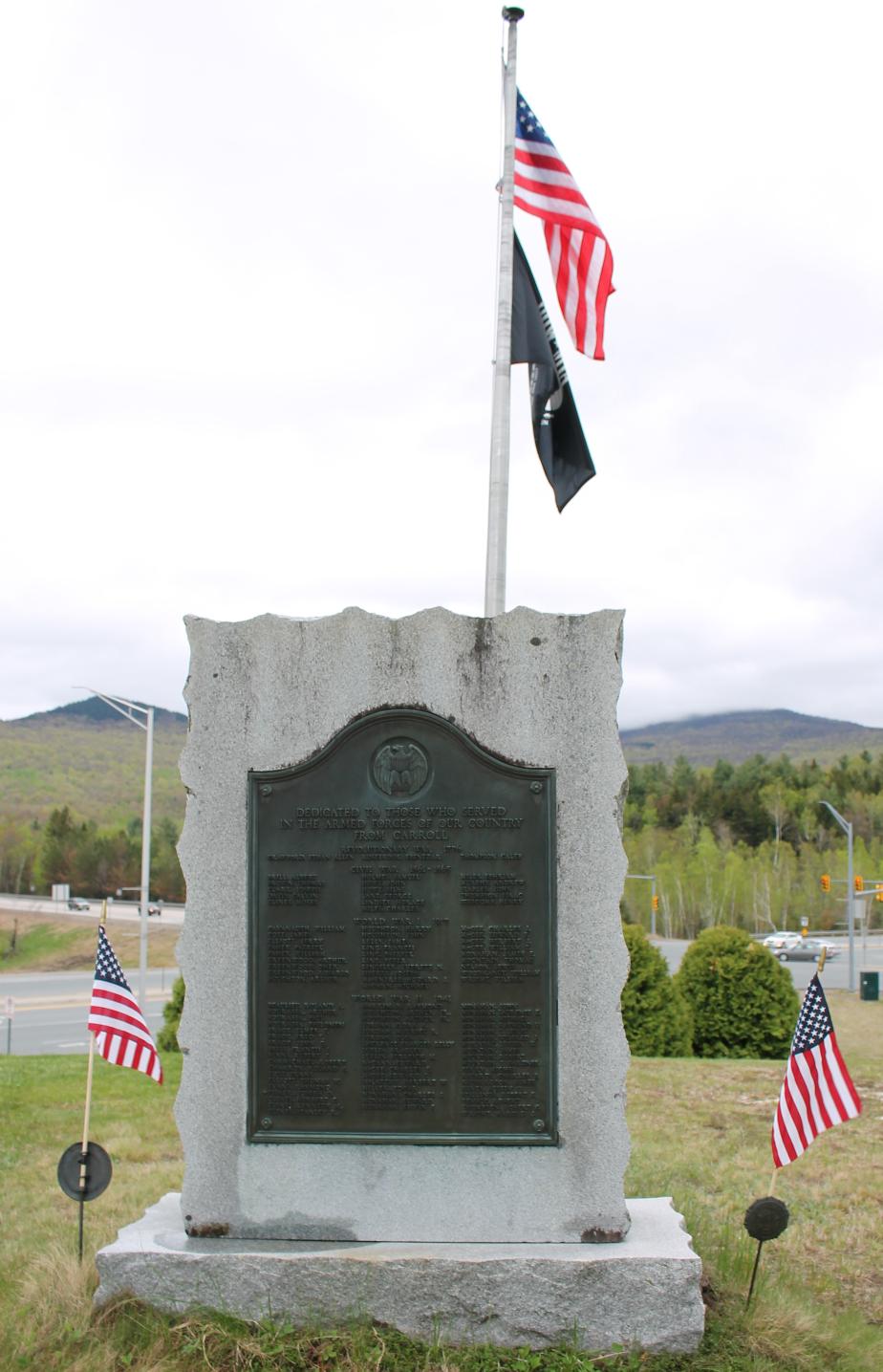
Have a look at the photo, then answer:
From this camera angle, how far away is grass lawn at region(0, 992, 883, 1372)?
488 cm

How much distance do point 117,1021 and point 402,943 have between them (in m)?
1.62

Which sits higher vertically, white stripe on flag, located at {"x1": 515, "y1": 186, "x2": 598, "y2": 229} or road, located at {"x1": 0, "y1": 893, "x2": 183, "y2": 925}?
white stripe on flag, located at {"x1": 515, "y1": 186, "x2": 598, "y2": 229}

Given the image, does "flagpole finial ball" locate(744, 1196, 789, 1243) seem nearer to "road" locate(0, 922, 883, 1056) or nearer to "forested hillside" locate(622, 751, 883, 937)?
"road" locate(0, 922, 883, 1056)

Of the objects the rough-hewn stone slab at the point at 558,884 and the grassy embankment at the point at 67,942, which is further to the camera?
the grassy embankment at the point at 67,942

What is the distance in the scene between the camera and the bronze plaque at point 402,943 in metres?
5.37

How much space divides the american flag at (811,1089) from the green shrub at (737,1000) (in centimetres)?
1089

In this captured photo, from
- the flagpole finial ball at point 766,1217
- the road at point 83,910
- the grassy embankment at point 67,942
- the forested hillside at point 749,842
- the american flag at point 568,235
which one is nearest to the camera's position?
the flagpole finial ball at point 766,1217

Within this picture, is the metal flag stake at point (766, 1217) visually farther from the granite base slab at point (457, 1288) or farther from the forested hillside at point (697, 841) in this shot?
the forested hillside at point (697, 841)

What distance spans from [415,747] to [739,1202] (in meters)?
3.97

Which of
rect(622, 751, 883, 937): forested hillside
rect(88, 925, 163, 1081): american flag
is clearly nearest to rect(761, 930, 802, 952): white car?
rect(622, 751, 883, 937): forested hillside

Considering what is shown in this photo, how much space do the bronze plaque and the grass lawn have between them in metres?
0.86

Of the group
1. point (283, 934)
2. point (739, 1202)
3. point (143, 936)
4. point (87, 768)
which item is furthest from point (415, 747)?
point (87, 768)


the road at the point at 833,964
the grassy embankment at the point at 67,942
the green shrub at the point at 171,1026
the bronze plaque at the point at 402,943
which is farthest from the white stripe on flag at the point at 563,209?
the grassy embankment at the point at 67,942

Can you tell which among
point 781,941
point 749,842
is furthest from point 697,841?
point 781,941
